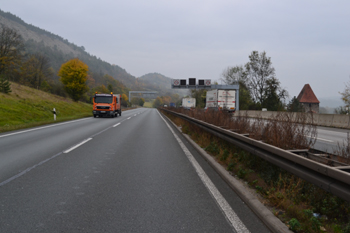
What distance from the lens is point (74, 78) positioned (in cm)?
5825

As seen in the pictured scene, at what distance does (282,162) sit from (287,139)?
1544 millimetres

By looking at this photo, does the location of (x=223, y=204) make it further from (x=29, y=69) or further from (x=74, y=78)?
(x=29, y=69)

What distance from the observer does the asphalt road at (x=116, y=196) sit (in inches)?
126

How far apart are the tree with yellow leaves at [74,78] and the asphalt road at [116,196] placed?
54.0 m

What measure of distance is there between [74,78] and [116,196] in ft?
193

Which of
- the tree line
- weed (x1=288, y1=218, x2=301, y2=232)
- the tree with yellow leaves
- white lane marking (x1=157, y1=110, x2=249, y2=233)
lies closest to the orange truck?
the tree line

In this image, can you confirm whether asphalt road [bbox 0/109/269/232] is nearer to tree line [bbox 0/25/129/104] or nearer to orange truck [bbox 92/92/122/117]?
orange truck [bbox 92/92/122/117]

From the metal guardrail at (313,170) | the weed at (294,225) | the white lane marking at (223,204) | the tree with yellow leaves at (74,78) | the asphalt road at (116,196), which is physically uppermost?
the tree with yellow leaves at (74,78)

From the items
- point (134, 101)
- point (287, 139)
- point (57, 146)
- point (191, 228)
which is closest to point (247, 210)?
point (191, 228)

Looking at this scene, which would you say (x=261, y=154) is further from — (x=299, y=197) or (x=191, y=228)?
(x=191, y=228)

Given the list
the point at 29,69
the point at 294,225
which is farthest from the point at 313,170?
the point at 29,69

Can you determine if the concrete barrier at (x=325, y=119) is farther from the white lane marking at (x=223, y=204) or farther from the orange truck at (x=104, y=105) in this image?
the orange truck at (x=104, y=105)

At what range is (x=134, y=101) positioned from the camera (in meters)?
156

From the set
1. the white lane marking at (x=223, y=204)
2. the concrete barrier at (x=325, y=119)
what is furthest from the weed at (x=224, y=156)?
the concrete barrier at (x=325, y=119)
